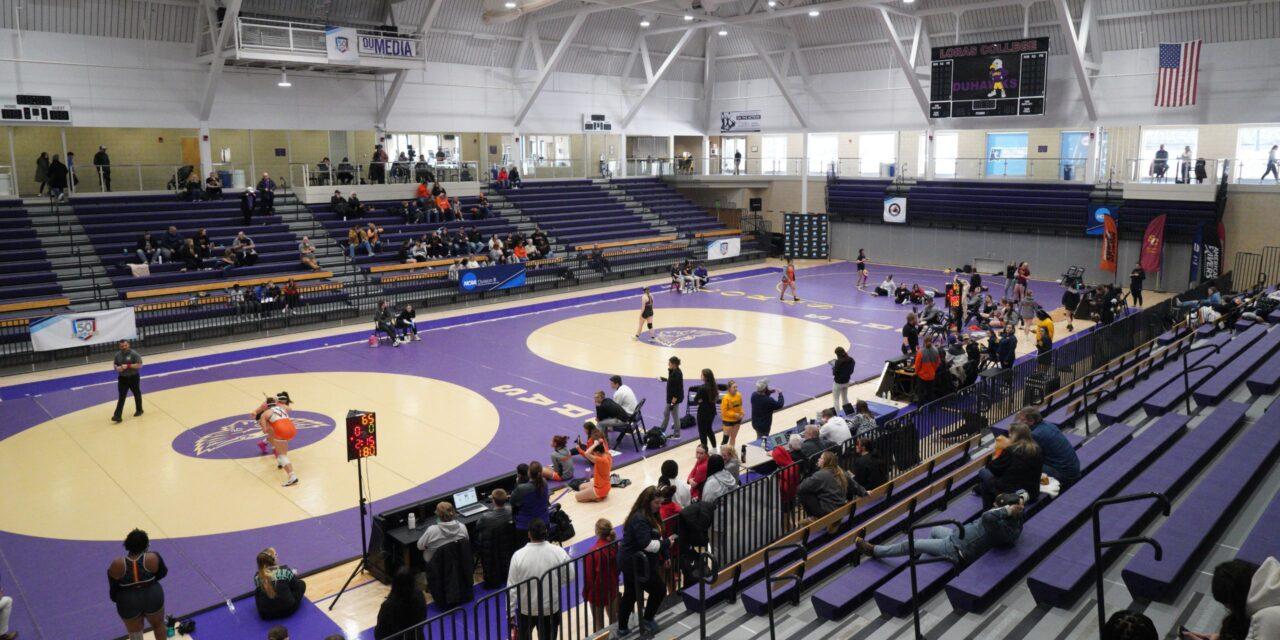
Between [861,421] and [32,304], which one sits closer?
[861,421]

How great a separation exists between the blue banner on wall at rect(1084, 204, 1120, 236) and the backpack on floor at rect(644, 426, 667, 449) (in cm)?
2498

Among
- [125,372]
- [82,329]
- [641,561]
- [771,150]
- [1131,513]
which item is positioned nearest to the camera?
[641,561]

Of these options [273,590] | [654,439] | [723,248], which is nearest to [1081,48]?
[723,248]

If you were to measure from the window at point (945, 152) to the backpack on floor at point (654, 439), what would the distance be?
93.2ft

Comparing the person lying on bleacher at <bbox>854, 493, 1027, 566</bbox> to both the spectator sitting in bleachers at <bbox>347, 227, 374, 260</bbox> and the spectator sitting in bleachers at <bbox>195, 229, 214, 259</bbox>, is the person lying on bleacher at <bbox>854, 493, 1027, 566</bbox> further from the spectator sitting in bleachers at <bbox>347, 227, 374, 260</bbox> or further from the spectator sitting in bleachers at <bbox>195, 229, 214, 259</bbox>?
the spectator sitting in bleachers at <bbox>347, 227, 374, 260</bbox>

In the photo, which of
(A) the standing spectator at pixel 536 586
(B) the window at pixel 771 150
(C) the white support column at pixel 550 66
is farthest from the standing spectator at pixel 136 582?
(B) the window at pixel 771 150

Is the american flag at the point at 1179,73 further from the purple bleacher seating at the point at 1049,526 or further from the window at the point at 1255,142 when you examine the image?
the purple bleacher seating at the point at 1049,526

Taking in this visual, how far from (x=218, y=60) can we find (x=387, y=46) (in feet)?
18.9

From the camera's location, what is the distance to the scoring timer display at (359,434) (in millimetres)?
10328

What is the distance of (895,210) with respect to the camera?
3909 cm

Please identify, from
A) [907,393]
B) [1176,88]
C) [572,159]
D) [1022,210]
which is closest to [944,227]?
[1022,210]

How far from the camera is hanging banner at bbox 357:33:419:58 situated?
31000 mm

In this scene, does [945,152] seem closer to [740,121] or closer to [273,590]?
[740,121]

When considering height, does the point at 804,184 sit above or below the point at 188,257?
above
